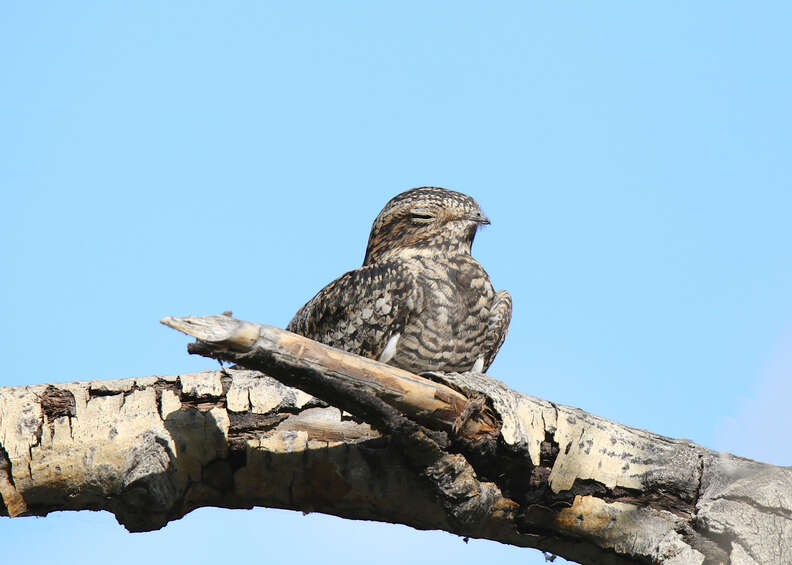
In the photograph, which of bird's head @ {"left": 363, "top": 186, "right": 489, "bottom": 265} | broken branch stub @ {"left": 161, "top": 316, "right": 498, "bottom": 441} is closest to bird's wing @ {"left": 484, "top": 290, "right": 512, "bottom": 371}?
bird's head @ {"left": 363, "top": 186, "right": 489, "bottom": 265}

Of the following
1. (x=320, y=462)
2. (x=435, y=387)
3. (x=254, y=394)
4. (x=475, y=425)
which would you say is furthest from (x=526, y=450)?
(x=254, y=394)

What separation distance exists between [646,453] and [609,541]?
0.44 metres

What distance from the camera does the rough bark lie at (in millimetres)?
4086

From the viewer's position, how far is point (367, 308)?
19.5 ft

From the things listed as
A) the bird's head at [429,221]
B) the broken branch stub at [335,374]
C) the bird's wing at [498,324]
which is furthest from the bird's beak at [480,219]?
the broken branch stub at [335,374]

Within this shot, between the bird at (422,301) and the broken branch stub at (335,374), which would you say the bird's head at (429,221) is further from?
the broken branch stub at (335,374)

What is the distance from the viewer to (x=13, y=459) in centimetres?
409

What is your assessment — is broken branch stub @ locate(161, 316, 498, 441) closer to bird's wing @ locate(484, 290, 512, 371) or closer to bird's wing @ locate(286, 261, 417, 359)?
bird's wing @ locate(286, 261, 417, 359)

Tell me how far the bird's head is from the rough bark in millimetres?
2348

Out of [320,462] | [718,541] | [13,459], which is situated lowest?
[13,459]

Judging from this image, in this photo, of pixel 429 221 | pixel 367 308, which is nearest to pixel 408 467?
pixel 367 308

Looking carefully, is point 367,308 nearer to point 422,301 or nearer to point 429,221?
point 422,301

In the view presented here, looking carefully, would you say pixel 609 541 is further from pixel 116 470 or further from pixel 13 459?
pixel 13 459

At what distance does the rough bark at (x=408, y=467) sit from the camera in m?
4.09
